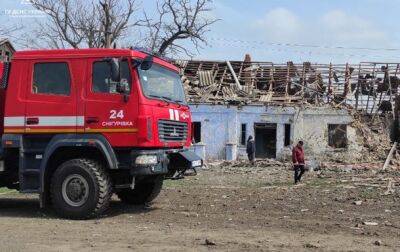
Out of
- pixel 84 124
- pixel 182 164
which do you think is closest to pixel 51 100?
pixel 84 124

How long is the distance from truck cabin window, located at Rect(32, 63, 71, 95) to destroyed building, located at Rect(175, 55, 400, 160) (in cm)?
2223

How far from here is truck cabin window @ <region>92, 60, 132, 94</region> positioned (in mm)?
10172

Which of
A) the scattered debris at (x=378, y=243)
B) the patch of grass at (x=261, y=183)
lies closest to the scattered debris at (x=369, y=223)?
the scattered debris at (x=378, y=243)

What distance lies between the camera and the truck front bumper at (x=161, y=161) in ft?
33.3

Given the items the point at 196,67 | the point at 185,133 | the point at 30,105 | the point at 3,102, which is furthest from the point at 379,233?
the point at 196,67

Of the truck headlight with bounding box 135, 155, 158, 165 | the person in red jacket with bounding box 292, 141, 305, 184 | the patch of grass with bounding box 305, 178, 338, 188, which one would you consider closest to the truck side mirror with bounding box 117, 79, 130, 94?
the truck headlight with bounding box 135, 155, 158, 165

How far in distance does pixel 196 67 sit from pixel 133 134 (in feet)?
89.1

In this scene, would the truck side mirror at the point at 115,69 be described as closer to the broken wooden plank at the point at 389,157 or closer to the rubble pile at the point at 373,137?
the broken wooden plank at the point at 389,157

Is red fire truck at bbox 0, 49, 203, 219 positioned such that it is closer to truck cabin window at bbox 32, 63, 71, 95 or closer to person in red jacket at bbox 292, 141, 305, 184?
truck cabin window at bbox 32, 63, 71, 95

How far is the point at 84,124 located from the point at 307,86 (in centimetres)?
2582

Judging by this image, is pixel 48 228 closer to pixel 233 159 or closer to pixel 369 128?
pixel 233 159

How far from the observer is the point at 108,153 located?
33.4 ft

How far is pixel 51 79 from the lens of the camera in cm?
1059

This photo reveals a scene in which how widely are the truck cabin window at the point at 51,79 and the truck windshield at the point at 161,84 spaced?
1.43 metres
